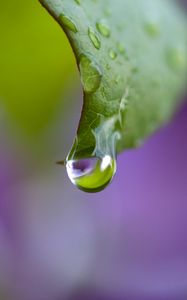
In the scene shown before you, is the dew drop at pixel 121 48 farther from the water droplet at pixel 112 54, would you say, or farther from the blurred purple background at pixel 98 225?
the blurred purple background at pixel 98 225

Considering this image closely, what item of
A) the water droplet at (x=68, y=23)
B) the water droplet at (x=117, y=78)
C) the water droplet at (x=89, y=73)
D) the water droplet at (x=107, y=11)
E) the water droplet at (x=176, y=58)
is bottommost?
the water droplet at (x=89, y=73)

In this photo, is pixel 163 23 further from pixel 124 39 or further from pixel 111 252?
pixel 111 252

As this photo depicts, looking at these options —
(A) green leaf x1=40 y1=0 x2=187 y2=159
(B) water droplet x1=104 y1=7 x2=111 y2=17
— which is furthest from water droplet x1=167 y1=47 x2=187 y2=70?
(B) water droplet x1=104 y1=7 x2=111 y2=17

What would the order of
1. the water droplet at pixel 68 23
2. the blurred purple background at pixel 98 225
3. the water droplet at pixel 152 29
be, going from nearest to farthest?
1. the water droplet at pixel 68 23
2. the water droplet at pixel 152 29
3. the blurred purple background at pixel 98 225

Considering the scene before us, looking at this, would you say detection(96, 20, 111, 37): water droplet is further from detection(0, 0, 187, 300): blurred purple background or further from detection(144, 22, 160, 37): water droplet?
detection(0, 0, 187, 300): blurred purple background

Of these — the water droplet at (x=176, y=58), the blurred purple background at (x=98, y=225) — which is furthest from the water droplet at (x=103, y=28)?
the blurred purple background at (x=98, y=225)

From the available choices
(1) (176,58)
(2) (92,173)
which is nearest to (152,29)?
(1) (176,58)

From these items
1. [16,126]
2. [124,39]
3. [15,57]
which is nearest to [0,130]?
[16,126]
